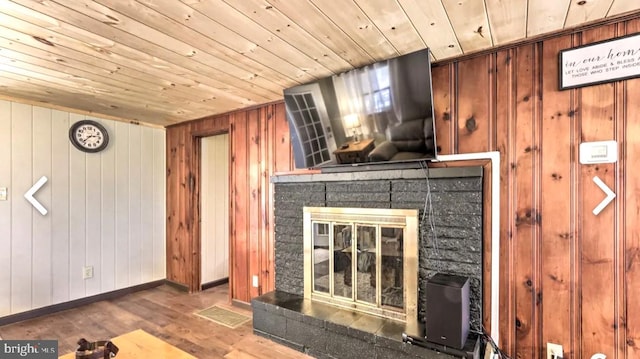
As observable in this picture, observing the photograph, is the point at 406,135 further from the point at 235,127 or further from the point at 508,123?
the point at 235,127

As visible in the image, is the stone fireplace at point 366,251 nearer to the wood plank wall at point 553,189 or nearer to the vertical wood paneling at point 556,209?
the wood plank wall at point 553,189

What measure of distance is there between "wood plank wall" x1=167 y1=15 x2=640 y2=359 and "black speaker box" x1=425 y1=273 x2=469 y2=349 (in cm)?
34

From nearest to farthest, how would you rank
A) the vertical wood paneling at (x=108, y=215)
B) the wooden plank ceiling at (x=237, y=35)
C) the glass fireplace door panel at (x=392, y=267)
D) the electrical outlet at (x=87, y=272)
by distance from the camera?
the wooden plank ceiling at (x=237, y=35) → the glass fireplace door panel at (x=392, y=267) → the electrical outlet at (x=87, y=272) → the vertical wood paneling at (x=108, y=215)

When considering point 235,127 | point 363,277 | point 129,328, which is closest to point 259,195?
point 235,127

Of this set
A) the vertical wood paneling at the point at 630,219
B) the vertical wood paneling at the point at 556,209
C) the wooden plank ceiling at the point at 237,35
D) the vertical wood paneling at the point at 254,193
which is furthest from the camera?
the vertical wood paneling at the point at 254,193

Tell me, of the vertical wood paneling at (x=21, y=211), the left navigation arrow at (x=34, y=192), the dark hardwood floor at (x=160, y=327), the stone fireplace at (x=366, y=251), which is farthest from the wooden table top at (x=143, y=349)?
the left navigation arrow at (x=34, y=192)

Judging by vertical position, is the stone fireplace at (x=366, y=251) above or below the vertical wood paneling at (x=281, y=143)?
below

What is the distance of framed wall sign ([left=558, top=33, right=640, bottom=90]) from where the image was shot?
1724mm

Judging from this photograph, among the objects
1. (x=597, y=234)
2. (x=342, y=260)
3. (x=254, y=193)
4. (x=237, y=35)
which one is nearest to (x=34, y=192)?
(x=254, y=193)

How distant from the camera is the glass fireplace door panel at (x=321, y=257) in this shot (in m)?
2.78

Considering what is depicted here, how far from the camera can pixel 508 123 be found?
2.05 meters

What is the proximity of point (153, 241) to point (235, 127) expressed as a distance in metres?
1.97

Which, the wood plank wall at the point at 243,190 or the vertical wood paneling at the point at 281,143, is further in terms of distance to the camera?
the wood plank wall at the point at 243,190

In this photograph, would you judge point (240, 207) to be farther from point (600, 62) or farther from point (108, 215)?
point (600, 62)
